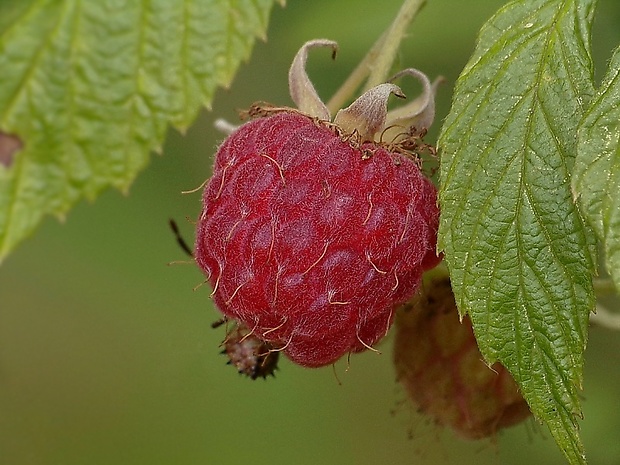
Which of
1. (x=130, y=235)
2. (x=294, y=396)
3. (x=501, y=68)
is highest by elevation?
(x=501, y=68)

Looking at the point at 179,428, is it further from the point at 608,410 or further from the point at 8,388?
the point at 608,410

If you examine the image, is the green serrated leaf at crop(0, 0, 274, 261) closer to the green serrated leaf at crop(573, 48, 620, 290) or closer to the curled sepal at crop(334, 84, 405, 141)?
the curled sepal at crop(334, 84, 405, 141)

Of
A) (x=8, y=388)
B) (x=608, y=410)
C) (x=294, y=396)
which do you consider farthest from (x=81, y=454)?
(x=608, y=410)

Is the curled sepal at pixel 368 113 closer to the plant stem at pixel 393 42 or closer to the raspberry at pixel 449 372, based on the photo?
the plant stem at pixel 393 42

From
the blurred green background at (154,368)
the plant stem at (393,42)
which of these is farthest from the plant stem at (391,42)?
the blurred green background at (154,368)

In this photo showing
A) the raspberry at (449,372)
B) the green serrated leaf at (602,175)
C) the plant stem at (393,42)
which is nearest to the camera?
the green serrated leaf at (602,175)

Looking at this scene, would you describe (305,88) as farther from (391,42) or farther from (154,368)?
(154,368)

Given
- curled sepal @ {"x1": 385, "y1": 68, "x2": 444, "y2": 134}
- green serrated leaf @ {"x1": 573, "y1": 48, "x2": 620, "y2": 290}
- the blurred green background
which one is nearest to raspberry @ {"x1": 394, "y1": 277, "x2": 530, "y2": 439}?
curled sepal @ {"x1": 385, "y1": 68, "x2": 444, "y2": 134}
